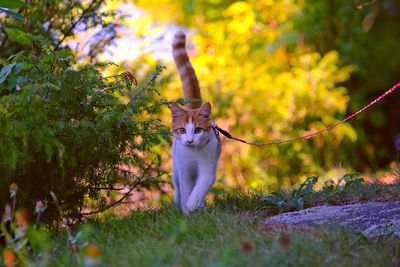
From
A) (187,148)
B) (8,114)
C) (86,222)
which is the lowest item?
(86,222)

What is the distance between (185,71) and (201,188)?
0.97 metres

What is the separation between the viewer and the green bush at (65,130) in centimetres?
350

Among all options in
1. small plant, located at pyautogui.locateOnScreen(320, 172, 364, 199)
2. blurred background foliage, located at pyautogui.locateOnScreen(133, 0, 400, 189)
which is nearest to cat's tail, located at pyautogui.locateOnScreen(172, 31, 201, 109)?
small plant, located at pyautogui.locateOnScreen(320, 172, 364, 199)

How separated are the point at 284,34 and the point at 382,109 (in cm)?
270

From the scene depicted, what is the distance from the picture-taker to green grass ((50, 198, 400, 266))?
9.28ft

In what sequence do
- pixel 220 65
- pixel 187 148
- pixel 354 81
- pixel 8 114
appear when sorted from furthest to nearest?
1. pixel 354 81
2. pixel 220 65
3. pixel 187 148
4. pixel 8 114

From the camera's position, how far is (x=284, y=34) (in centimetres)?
871

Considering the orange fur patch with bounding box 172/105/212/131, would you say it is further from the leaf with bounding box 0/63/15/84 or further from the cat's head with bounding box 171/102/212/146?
the leaf with bounding box 0/63/15/84

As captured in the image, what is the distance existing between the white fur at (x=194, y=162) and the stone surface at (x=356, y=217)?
60cm

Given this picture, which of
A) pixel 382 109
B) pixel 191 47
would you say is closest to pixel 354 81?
pixel 382 109

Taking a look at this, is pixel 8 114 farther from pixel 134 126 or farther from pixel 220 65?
pixel 220 65

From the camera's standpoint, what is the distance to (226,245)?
312 centimetres

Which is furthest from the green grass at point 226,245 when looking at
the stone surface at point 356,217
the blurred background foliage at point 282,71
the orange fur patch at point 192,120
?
the blurred background foliage at point 282,71

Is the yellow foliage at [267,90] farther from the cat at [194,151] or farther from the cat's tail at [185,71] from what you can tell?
the cat at [194,151]
